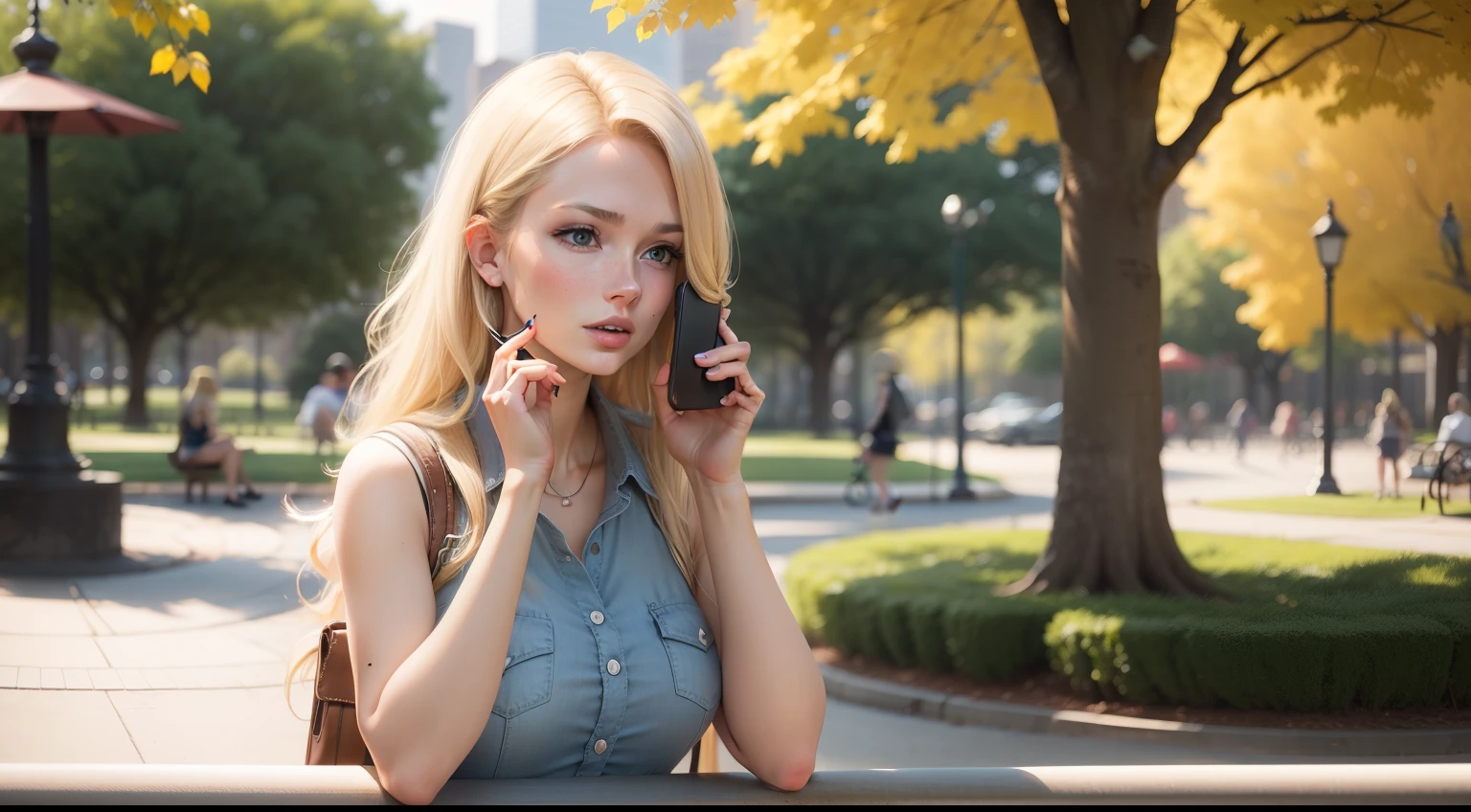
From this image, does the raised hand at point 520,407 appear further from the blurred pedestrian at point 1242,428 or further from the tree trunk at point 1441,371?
the blurred pedestrian at point 1242,428

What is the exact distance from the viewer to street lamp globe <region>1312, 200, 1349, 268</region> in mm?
3546

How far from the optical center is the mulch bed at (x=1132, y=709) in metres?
2.92

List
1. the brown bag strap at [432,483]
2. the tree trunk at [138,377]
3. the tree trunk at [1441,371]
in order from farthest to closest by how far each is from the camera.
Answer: the tree trunk at [138,377] < the tree trunk at [1441,371] < the brown bag strap at [432,483]

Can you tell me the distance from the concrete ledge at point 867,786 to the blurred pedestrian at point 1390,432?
1.42 metres

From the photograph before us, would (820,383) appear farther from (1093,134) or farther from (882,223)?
(1093,134)

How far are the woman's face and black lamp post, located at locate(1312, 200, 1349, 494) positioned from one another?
2181 mm

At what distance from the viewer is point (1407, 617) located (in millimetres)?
2723

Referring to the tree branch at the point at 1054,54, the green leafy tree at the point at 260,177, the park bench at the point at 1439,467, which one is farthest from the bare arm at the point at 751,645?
the green leafy tree at the point at 260,177

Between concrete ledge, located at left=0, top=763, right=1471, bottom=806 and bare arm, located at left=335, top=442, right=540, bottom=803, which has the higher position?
bare arm, located at left=335, top=442, right=540, bottom=803

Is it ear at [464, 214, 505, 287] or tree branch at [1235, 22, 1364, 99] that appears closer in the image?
ear at [464, 214, 505, 287]

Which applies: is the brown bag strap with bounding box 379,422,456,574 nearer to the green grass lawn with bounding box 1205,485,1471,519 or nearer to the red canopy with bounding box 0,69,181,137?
the green grass lawn with bounding box 1205,485,1471,519

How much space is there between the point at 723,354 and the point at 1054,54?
5458 millimetres

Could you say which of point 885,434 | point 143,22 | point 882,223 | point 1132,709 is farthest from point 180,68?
point 882,223

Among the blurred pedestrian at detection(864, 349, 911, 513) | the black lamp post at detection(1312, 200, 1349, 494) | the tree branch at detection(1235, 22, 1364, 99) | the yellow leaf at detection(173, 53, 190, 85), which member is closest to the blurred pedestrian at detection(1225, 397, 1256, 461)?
the black lamp post at detection(1312, 200, 1349, 494)
